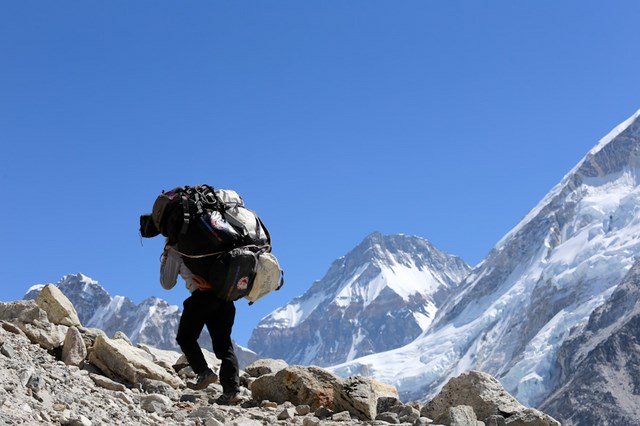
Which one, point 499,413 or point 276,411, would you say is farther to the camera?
point 499,413

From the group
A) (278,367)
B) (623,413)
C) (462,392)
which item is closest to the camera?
(462,392)

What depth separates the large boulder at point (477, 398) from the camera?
9352 mm

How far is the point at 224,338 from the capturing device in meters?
8.24

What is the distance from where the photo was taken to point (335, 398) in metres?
8.97

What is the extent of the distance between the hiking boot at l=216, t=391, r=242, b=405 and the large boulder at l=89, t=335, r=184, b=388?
1.04m

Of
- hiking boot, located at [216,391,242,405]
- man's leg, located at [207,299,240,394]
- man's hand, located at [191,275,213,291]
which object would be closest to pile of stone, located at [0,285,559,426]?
hiking boot, located at [216,391,242,405]

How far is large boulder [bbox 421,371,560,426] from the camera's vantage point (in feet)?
30.7

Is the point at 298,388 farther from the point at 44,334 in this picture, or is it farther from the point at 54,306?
the point at 54,306

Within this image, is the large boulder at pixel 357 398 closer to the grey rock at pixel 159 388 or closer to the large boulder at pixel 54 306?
the grey rock at pixel 159 388

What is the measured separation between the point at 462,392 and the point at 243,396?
230 centimetres

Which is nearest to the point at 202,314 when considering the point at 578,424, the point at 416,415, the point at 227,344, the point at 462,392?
the point at 227,344

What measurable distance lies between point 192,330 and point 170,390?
0.94 metres

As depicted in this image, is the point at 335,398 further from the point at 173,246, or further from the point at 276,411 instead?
the point at 173,246

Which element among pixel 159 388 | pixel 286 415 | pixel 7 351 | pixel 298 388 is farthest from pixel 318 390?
pixel 7 351
